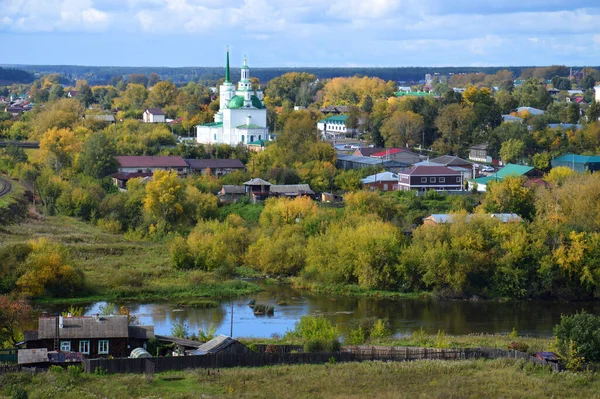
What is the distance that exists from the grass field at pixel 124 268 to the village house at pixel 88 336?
7421 mm

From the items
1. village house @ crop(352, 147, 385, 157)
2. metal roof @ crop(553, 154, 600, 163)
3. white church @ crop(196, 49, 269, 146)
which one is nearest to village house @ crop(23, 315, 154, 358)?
metal roof @ crop(553, 154, 600, 163)

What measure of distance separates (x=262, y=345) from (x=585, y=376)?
220 inches

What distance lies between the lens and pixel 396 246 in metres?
28.3

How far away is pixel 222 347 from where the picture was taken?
695 inches

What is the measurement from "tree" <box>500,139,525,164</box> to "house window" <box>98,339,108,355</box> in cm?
2927

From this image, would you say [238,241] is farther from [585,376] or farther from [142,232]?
[585,376]

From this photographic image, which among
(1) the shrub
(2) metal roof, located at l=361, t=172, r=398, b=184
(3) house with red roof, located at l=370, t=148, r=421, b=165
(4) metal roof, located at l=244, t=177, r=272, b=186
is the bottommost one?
(1) the shrub

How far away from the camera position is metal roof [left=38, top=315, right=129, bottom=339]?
17766 mm

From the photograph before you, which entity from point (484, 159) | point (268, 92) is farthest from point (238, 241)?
point (268, 92)

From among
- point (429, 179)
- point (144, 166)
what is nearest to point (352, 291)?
point (429, 179)

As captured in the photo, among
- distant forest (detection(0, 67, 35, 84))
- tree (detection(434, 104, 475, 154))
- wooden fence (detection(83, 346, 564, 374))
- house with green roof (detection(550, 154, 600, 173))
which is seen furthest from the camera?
distant forest (detection(0, 67, 35, 84))

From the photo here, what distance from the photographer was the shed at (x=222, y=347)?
17.6 meters

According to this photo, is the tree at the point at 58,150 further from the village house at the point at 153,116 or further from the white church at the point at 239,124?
the village house at the point at 153,116

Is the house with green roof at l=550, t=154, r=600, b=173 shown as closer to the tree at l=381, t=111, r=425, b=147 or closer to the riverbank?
the tree at l=381, t=111, r=425, b=147
